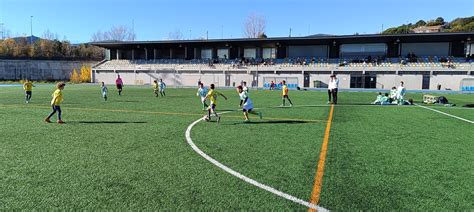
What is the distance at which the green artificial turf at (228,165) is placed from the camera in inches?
183

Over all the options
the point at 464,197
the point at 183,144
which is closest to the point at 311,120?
the point at 183,144

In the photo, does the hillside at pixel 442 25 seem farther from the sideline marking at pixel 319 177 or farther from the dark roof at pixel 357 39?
A: the sideline marking at pixel 319 177

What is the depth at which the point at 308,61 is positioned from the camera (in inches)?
1965

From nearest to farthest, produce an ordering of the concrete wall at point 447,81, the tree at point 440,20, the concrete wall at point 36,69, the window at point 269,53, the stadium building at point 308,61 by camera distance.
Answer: the concrete wall at point 447,81 < the stadium building at point 308,61 < the window at point 269,53 < the concrete wall at point 36,69 < the tree at point 440,20

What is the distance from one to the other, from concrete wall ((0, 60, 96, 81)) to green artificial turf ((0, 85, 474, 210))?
6788 centimetres

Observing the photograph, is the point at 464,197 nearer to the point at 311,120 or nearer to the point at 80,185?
the point at 80,185

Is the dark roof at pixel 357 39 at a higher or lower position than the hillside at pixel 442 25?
lower

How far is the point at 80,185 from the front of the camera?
5180 mm

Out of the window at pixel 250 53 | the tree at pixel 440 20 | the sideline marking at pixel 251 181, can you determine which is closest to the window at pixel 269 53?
the window at pixel 250 53

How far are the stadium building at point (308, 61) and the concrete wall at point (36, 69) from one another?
52.0 ft

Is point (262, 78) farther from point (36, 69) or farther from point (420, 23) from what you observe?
point (420, 23)

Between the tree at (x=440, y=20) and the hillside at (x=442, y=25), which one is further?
the tree at (x=440, y=20)

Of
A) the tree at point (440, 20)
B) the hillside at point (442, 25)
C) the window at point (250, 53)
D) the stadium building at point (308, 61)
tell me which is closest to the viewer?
the stadium building at point (308, 61)

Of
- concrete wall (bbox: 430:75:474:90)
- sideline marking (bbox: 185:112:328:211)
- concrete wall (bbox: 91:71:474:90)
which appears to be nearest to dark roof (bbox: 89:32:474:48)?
concrete wall (bbox: 91:71:474:90)
